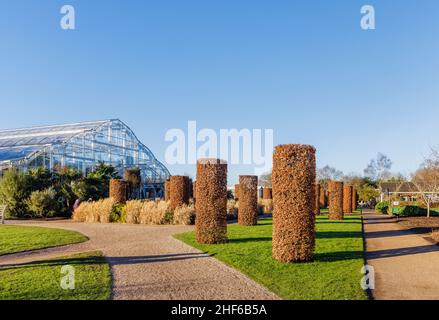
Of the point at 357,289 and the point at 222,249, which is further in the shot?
the point at 222,249

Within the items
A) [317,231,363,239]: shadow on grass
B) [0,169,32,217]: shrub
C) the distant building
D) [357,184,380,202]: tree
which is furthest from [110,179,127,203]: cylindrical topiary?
[357,184,380,202]: tree

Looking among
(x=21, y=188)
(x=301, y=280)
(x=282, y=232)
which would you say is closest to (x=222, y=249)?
(x=282, y=232)

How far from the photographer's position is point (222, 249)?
971cm

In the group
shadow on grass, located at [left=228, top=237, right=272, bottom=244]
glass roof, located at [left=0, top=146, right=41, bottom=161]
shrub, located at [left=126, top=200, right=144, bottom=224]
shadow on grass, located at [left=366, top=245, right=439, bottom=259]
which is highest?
glass roof, located at [left=0, top=146, right=41, bottom=161]

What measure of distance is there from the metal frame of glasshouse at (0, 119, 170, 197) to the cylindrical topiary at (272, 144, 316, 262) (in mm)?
23140

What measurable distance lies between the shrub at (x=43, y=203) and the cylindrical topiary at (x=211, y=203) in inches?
565

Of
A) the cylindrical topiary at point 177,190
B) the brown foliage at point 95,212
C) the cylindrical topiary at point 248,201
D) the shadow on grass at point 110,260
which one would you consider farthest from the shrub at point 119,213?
the shadow on grass at point 110,260

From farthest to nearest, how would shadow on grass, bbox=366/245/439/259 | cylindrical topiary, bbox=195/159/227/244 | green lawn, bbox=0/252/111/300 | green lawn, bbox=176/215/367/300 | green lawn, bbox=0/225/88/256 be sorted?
1. cylindrical topiary, bbox=195/159/227/244
2. green lawn, bbox=0/225/88/256
3. shadow on grass, bbox=366/245/439/259
4. green lawn, bbox=176/215/367/300
5. green lawn, bbox=0/252/111/300

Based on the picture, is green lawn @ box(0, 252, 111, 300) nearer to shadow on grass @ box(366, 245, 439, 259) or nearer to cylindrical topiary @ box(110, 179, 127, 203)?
shadow on grass @ box(366, 245, 439, 259)

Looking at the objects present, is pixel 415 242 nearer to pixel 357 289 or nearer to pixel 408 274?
pixel 408 274

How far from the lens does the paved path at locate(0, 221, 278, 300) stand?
18.6 ft

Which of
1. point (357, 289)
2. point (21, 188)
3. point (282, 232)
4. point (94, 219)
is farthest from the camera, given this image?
point (21, 188)
